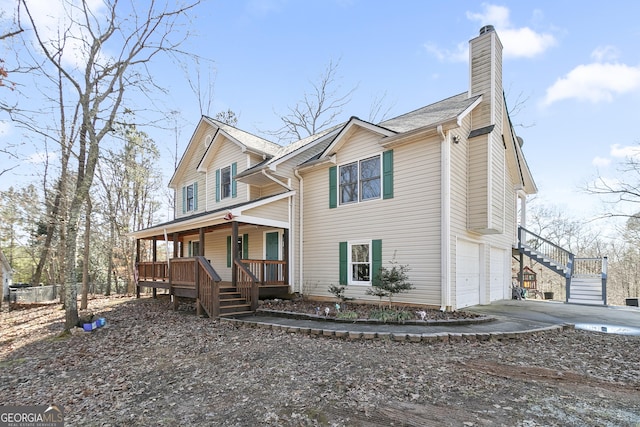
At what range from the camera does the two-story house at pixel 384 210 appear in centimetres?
935

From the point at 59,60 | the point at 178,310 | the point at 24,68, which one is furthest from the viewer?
the point at 178,310

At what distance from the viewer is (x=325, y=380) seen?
14.7ft

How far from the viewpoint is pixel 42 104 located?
843 centimetres

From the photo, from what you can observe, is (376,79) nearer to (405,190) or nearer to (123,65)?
(405,190)

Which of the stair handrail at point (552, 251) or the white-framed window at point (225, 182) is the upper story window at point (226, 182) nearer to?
the white-framed window at point (225, 182)

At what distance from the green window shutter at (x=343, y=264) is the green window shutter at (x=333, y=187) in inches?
59.2

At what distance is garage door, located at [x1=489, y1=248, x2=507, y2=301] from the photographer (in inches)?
482

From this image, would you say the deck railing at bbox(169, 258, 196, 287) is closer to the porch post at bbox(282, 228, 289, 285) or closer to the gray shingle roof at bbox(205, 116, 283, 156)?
the porch post at bbox(282, 228, 289, 285)

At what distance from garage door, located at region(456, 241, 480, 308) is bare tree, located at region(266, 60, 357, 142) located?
56.2 feet

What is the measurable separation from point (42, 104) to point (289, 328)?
8533 mm

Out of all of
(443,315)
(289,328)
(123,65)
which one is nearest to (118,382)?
(289,328)

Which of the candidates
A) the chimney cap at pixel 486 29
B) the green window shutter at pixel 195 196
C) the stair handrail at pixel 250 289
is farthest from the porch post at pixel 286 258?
the chimney cap at pixel 486 29

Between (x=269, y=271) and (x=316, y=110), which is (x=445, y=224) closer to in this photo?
(x=269, y=271)

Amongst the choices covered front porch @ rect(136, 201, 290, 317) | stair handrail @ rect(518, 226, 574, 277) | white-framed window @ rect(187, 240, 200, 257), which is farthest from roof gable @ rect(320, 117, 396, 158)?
white-framed window @ rect(187, 240, 200, 257)
